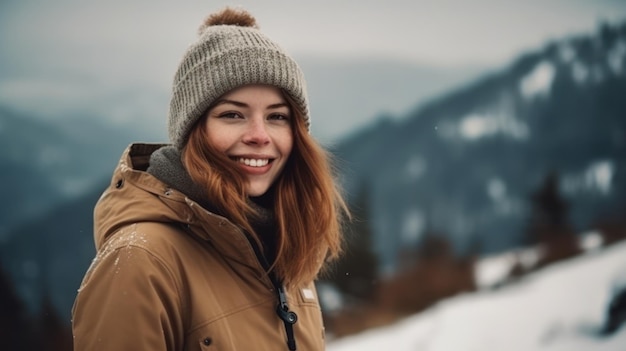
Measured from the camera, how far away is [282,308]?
1.57 m

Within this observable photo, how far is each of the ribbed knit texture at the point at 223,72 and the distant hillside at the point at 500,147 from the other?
34.6 meters

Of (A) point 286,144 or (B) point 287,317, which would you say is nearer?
(B) point 287,317

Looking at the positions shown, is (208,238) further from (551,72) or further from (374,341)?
(551,72)

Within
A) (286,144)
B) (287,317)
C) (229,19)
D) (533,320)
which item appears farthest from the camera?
(533,320)

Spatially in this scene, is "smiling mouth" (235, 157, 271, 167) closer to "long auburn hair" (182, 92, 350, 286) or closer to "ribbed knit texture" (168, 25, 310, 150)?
"long auburn hair" (182, 92, 350, 286)

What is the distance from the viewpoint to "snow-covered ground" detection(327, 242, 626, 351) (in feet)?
25.9

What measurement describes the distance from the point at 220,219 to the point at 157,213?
0.50ft

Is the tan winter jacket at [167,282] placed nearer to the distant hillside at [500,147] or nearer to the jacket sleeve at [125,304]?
the jacket sleeve at [125,304]

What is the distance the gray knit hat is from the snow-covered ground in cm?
721

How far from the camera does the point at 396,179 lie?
42.4 metres

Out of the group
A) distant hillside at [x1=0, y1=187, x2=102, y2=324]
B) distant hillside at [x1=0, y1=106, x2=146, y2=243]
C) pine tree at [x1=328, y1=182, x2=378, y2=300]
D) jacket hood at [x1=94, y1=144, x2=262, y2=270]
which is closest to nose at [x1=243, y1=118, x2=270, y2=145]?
jacket hood at [x1=94, y1=144, x2=262, y2=270]

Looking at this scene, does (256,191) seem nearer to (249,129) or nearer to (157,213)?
(249,129)

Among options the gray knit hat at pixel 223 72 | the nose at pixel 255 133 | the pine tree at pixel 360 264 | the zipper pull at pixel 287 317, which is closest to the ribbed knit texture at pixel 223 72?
the gray knit hat at pixel 223 72

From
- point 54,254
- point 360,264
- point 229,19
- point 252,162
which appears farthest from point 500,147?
point 252,162
